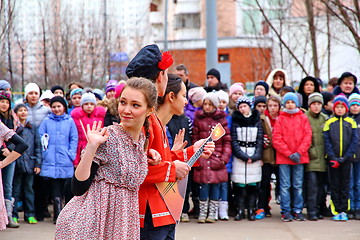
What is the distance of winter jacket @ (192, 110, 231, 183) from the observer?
29.1 ft

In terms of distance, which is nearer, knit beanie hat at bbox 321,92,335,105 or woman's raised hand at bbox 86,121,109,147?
woman's raised hand at bbox 86,121,109,147

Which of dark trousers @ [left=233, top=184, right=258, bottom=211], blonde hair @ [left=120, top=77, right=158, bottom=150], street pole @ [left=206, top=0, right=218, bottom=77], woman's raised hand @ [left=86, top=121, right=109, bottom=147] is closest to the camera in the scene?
woman's raised hand @ [left=86, top=121, right=109, bottom=147]

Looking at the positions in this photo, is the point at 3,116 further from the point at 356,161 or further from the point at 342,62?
the point at 342,62

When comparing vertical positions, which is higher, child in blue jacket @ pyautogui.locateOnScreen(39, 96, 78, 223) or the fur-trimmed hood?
the fur-trimmed hood

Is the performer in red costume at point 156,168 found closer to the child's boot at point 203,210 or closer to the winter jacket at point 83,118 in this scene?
the child's boot at point 203,210

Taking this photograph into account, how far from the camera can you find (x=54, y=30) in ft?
60.3

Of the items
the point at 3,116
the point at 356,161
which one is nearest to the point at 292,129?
the point at 356,161

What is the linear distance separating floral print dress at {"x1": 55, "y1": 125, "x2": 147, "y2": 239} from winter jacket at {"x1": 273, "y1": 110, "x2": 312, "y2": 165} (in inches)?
214

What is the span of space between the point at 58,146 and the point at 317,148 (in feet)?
13.0

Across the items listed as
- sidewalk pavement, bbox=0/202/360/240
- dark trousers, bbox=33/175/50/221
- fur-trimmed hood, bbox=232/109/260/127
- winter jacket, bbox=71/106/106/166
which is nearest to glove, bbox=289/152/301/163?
fur-trimmed hood, bbox=232/109/260/127

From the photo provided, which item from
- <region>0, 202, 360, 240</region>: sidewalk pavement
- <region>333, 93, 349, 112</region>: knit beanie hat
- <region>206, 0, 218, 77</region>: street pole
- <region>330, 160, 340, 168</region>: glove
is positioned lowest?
<region>0, 202, 360, 240</region>: sidewalk pavement

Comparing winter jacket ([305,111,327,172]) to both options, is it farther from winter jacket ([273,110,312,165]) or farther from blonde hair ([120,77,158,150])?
blonde hair ([120,77,158,150])

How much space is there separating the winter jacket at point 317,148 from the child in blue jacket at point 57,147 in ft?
11.8

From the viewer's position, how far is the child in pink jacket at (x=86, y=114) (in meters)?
9.23
